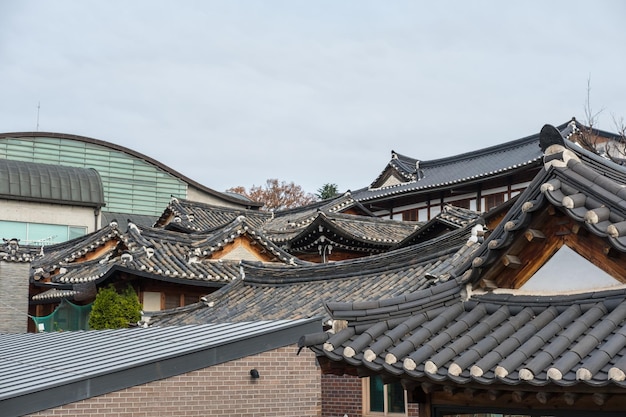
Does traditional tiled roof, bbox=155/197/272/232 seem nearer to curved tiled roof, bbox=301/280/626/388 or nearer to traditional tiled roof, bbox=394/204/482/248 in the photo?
traditional tiled roof, bbox=394/204/482/248

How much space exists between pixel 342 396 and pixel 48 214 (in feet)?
112

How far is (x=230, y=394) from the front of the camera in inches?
453

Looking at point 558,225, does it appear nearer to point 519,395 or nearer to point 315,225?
point 519,395

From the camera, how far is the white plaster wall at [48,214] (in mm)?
44031

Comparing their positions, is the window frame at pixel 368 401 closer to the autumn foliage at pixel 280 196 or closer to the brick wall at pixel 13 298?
the brick wall at pixel 13 298

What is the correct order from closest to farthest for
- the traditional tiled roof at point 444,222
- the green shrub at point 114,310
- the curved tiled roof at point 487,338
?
the curved tiled roof at point 487,338 < the green shrub at point 114,310 < the traditional tiled roof at point 444,222

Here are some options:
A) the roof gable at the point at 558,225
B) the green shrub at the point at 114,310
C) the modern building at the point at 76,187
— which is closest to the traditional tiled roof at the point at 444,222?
the green shrub at the point at 114,310

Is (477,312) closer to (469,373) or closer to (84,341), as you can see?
(469,373)

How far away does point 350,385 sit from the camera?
15.9 m

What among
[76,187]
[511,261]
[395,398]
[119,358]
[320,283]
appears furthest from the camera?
[76,187]

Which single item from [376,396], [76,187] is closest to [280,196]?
[76,187]

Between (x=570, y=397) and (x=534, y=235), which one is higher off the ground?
(x=534, y=235)

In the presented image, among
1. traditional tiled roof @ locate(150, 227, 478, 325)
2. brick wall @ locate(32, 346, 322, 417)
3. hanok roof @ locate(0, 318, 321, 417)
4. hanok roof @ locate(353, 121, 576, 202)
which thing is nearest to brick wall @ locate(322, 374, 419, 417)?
traditional tiled roof @ locate(150, 227, 478, 325)

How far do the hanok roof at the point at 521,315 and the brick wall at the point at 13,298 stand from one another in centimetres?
1774
